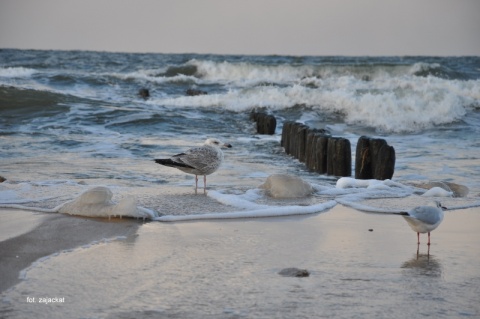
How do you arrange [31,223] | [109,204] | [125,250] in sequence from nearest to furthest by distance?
1. [125,250]
2. [31,223]
3. [109,204]

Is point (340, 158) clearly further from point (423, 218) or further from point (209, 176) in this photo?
point (423, 218)

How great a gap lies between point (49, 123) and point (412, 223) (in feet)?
39.1

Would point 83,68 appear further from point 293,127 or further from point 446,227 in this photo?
point 446,227

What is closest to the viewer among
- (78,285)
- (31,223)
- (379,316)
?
(379,316)

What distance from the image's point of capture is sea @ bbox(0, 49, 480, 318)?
4.18 metres

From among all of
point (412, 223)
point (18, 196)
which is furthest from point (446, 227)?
point (18, 196)

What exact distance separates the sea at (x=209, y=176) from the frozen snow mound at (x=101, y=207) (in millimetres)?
22

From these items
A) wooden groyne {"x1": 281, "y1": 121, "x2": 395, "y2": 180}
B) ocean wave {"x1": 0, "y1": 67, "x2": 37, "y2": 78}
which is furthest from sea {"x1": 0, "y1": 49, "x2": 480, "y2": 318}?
ocean wave {"x1": 0, "y1": 67, "x2": 37, "y2": 78}

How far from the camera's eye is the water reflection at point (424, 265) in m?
4.43

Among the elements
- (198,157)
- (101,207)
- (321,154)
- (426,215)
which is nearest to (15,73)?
(321,154)

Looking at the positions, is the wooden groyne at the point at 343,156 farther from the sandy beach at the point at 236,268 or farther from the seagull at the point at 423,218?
the seagull at the point at 423,218

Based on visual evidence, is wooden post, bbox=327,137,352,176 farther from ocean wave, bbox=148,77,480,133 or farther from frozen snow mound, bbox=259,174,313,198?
ocean wave, bbox=148,77,480,133

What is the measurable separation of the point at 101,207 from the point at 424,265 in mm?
2707

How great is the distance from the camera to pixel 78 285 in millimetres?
4023
